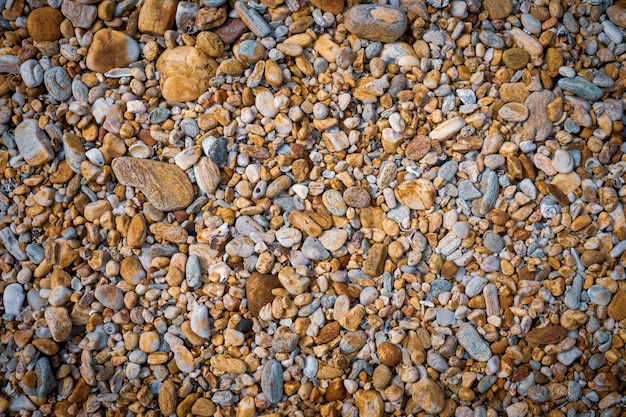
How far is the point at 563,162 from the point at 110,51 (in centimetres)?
114

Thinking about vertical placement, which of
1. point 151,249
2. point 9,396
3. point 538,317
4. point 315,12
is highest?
point 315,12

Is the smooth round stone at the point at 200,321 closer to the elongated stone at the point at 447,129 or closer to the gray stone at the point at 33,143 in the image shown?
the gray stone at the point at 33,143

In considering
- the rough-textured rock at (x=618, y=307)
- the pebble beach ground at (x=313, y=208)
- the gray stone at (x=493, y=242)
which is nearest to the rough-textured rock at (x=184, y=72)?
the pebble beach ground at (x=313, y=208)

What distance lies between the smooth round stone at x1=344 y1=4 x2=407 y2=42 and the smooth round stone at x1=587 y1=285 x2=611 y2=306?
30.2 inches

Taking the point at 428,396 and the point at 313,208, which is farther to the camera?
the point at 313,208

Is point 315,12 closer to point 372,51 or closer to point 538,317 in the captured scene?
point 372,51

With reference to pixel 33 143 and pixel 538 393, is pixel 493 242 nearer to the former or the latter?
pixel 538 393

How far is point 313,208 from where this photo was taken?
4.19 ft

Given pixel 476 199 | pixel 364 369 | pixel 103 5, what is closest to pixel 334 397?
pixel 364 369

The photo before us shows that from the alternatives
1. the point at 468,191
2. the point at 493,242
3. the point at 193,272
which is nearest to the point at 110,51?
the point at 193,272

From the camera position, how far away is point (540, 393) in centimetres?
119

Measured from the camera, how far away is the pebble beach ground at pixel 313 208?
1218mm

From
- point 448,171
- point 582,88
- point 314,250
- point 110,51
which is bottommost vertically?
point 314,250

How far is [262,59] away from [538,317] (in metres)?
0.92
